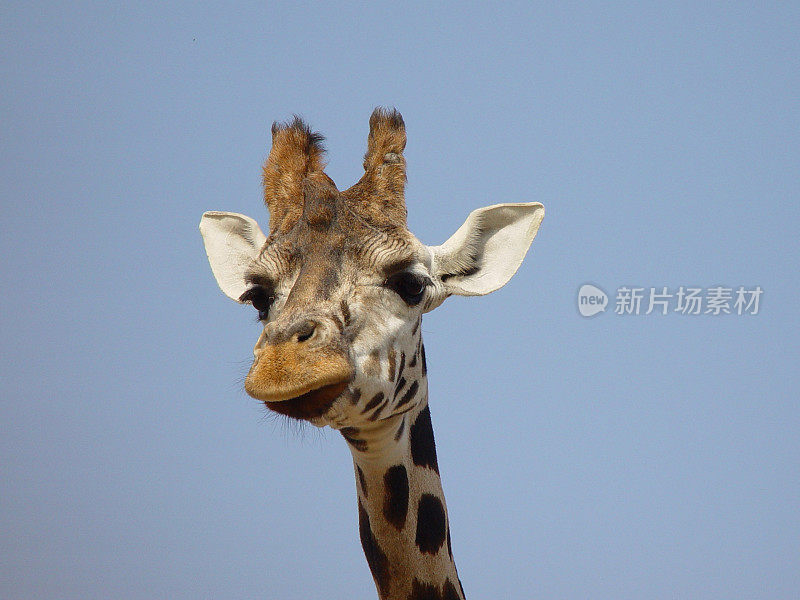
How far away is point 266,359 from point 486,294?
6.23 feet

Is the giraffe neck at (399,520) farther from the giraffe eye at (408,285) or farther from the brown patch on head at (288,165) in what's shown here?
the brown patch on head at (288,165)

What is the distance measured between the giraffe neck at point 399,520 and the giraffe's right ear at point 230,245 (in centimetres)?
168

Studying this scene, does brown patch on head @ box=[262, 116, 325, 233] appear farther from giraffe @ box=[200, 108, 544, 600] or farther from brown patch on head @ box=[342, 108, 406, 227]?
brown patch on head @ box=[342, 108, 406, 227]

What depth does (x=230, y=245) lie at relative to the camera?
20.9 ft

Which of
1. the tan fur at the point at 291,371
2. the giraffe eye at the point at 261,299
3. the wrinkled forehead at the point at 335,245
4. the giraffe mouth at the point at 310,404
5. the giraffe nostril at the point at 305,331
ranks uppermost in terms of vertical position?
the wrinkled forehead at the point at 335,245

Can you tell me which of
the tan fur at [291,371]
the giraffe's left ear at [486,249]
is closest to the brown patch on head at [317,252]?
the tan fur at [291,371]

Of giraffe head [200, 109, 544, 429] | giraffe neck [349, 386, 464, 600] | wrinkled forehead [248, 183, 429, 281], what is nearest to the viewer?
giraffe head [200, 109, 544, 429]

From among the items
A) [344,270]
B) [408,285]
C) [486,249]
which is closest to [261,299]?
[344,270]

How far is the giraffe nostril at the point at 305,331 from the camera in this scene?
14.1 ft

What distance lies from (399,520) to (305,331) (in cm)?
160

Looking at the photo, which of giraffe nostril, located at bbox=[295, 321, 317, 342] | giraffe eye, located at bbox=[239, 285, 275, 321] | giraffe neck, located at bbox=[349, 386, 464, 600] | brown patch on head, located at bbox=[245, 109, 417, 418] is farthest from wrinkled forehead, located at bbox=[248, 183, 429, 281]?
giraffe neck, located at bbox=[349, 386, 464, 600]

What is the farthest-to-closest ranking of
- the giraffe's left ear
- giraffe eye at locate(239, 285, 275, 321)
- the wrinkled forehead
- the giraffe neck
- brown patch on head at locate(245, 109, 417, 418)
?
1. the giraffe's left ear
2. the giraffe neck
3. giraffe eye at locate(239, 285, 275, 321)
4. the wrinkled forehead
5. brown patch on head at locate(245, 109, 417, 418)

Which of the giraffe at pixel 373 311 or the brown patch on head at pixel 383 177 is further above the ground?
the brown patch on head at pixel 383 177

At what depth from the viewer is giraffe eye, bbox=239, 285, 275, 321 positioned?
16.9ft
